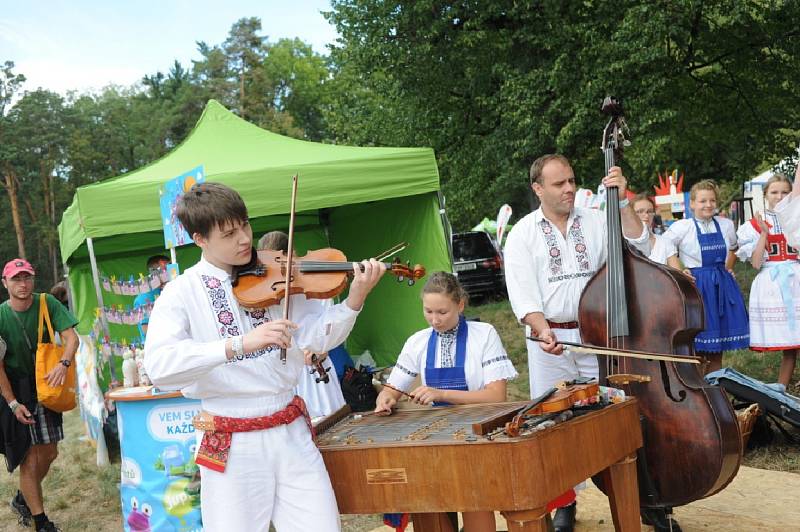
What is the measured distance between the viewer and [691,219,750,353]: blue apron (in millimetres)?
5883

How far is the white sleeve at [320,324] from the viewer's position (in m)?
2.43

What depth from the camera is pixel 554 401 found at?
2365 mm

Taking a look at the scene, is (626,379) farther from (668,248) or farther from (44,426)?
(44,426)

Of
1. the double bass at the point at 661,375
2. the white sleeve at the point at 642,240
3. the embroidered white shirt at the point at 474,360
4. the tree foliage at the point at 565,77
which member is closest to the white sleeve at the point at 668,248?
Answer: the white sleeve at the point at 642,240

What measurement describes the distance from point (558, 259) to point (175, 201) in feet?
8.79

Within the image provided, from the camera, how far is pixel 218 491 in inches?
87.5

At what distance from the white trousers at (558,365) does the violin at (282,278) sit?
1.45 m

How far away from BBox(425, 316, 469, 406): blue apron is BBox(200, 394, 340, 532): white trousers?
43.0 inches

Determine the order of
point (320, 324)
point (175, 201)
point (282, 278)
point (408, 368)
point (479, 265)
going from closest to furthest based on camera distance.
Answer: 1. point (282, 278)
2. point (320, 324)
3. point (408, 368)
4. point (175, 201)
5. point (479, 265)

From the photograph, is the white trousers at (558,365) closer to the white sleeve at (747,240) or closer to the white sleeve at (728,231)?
the white sleeve at (728,231)

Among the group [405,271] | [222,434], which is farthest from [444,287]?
[222,434]

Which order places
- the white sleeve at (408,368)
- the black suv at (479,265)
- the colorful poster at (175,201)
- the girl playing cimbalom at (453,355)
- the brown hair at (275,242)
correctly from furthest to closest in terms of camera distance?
1. the black suv at (479,265)
2. the colorful poster at (175,201)
3. the brown hair at (275,242)
4. the white sleeve at (408,368)
5. the girl playing cimbalom at (453,355)

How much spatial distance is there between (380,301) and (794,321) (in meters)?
4.37

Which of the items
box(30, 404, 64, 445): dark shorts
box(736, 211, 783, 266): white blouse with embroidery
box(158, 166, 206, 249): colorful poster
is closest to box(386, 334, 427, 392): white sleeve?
box(158, 166, 206, 249): colorful poster
